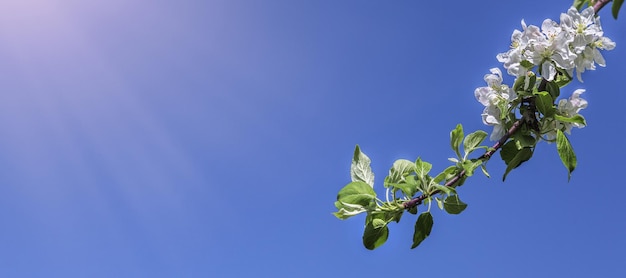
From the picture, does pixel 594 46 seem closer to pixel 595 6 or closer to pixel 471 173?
pixel 595 6

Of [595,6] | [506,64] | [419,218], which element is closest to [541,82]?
[506,64]

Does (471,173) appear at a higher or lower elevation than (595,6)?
lower

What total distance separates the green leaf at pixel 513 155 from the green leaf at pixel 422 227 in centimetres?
20

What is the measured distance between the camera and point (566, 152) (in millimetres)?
1250

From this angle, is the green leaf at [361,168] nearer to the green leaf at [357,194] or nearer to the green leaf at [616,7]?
the green leaf at [357,194]

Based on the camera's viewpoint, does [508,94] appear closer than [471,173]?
No

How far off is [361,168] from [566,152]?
47 centimetres

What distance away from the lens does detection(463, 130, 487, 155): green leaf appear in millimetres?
1323

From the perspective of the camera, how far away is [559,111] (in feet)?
4.36

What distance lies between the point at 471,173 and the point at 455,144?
0.11 metres

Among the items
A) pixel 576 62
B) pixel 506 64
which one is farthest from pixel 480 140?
pixel 576 62

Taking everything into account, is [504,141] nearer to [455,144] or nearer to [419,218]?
[455,144]

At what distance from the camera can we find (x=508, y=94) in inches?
53.8

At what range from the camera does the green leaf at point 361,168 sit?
140 centimetres
